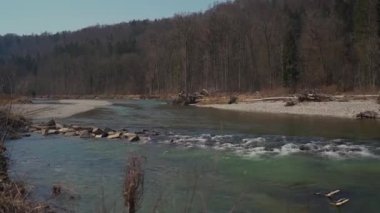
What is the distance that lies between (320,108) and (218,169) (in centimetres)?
2722

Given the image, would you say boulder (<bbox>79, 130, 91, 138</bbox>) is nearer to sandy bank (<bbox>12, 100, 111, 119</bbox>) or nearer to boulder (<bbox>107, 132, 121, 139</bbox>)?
boulder (<bbox>107, 132, 121, 139</bbox>)

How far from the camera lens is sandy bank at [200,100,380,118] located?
3808 cm

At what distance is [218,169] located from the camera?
16.4 metres

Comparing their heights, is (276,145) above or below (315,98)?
below

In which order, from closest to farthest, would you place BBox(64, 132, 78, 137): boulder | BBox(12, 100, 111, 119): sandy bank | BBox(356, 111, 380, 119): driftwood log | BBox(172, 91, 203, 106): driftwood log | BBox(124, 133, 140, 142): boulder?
BBox(12, 100, 111, 119): sandy bank < BBox(124, 133, 140, 142): boulder < BBox(64, 132, 78, 137): boulder < BBox(356, 111, 380, 119): driftwood log < BBox(172, 91, 203, 106): driftwood log

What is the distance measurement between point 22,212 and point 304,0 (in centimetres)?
11702

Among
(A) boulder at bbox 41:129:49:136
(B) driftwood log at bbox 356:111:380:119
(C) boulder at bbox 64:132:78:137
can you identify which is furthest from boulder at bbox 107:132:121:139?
(B) driftwood log at bbox 356:111:380:119

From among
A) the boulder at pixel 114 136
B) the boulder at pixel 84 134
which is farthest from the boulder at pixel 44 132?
the boulder at pixel 114 136

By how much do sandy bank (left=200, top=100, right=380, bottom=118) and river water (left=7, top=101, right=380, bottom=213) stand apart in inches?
364

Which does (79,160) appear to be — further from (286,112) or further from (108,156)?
(286,112)

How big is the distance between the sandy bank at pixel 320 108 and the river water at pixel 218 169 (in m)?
9.24

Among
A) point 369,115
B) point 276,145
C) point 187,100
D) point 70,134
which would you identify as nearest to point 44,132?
point 70,134

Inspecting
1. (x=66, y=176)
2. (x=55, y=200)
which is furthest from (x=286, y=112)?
(x=55, y=200)

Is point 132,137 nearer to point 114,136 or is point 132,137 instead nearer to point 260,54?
point 114,136
